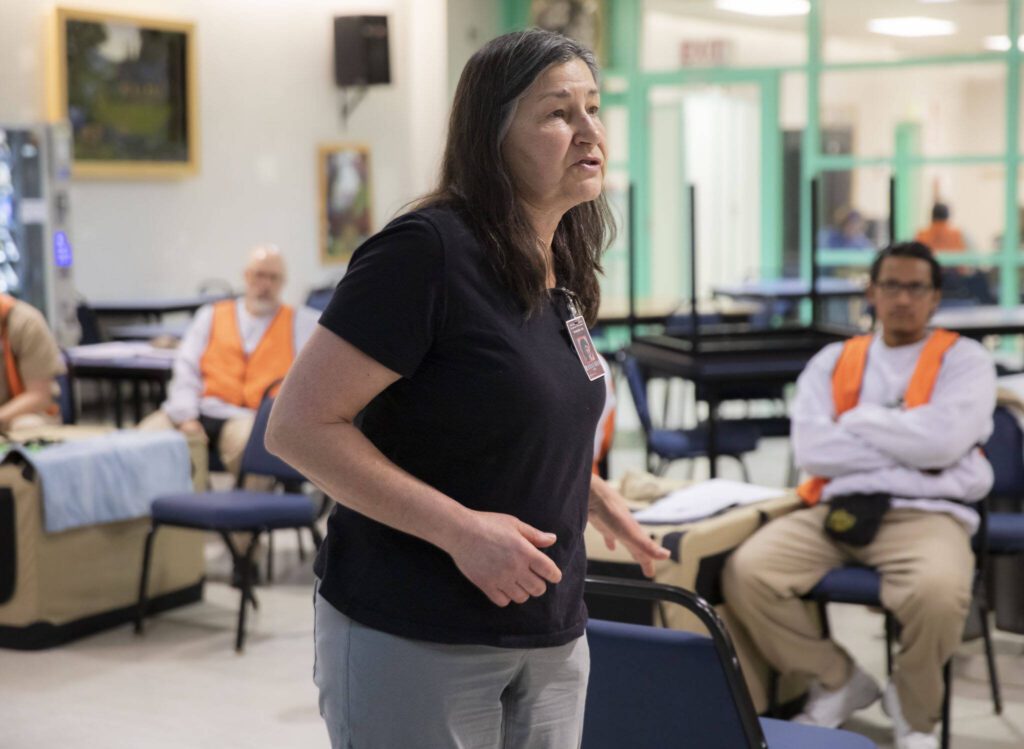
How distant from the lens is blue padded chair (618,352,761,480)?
611 cm

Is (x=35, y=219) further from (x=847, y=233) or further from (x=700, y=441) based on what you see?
(x=847, y=233)

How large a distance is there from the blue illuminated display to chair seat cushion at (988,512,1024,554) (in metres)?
6.46

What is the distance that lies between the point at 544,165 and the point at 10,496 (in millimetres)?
3672

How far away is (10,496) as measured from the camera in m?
4.81

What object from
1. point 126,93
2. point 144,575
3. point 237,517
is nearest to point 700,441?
point 237,517

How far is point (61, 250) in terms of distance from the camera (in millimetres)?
9039

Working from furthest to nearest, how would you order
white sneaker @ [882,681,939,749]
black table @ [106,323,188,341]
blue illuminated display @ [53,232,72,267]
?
1. blue illuminated display @ [53,232,72,267]
2. black table @ [106,323,188,341]
3. white sneaker @ [882,681,939,749]

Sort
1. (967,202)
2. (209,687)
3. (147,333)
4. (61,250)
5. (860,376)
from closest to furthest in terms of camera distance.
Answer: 1. (860,376)
2. (209,687)
3. (147,333)
4. (61,250)
5. (967,202)

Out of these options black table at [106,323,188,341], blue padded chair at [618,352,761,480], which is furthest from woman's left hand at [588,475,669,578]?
black table at [106,323,188,341]

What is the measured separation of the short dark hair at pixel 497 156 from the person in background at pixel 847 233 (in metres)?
11.3

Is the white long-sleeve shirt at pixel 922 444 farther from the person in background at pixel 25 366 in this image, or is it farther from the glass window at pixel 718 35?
the glass window at pixel 718 35

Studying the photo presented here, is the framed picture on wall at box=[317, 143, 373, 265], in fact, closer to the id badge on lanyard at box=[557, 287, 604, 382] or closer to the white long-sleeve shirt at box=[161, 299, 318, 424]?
the white long-sleeve shirt at box=[161, 299, 318, 424]

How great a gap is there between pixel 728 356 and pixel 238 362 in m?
2.12

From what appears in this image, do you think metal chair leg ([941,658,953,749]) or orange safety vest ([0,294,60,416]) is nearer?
metal chair leg ([941,658,953,749])
